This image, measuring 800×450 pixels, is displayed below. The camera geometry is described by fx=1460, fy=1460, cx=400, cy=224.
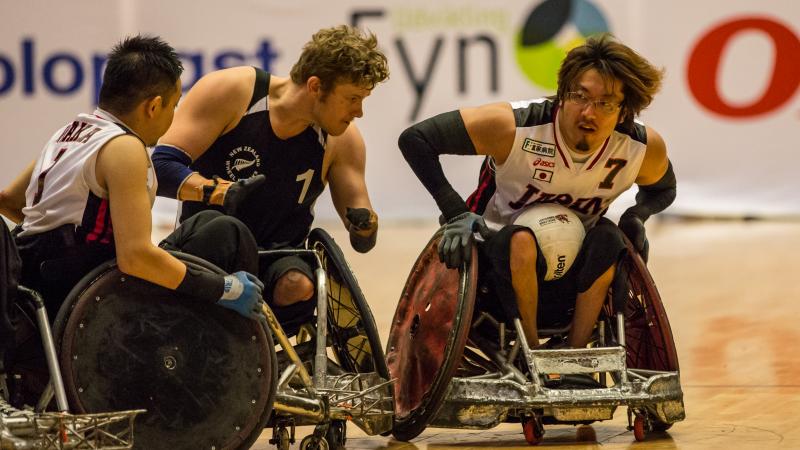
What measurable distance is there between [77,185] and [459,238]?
51.2 inches

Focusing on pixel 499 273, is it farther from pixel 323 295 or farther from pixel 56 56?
pixel 56 56

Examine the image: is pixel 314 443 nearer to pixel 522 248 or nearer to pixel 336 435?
pixel 336 435

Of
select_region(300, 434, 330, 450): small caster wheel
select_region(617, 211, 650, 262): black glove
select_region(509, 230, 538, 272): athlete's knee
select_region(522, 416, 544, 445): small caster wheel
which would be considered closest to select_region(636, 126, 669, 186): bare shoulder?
select_region(617, 211, 650, 262): black glove

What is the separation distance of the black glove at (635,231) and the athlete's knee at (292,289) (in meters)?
1.10

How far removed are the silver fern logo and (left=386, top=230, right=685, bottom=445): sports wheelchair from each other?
0.62 m

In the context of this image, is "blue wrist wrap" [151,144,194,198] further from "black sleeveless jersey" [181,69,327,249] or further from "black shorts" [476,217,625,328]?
"black shorts" [476,217,625,328]

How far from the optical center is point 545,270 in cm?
458

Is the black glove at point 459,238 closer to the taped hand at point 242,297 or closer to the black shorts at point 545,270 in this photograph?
the black shorts at point 545,270

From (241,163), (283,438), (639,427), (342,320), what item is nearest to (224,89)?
(241,163)

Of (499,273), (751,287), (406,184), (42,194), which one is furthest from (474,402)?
(406,184)

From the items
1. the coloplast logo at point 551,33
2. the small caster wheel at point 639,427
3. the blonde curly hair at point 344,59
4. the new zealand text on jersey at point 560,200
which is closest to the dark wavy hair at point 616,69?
the new zealand text on jersey at point 560,200

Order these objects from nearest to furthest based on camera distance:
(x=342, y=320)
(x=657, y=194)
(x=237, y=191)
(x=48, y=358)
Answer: (x=48, y=358) < (x=237, y=191) < (x=342, y=320) < (x=657, y=194)

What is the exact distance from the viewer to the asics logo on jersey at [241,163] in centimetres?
453

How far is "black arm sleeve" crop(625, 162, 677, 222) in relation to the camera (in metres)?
4.94
